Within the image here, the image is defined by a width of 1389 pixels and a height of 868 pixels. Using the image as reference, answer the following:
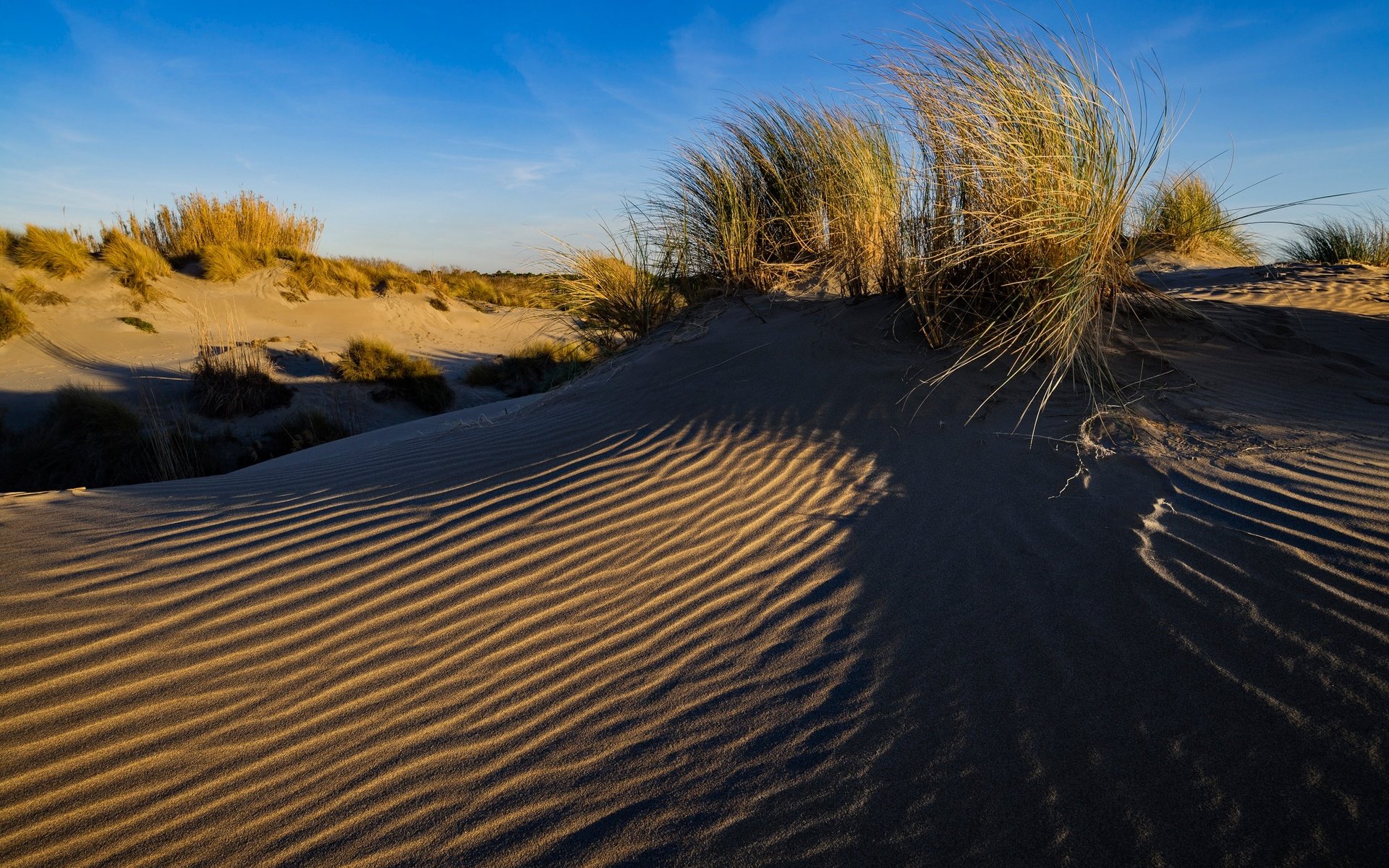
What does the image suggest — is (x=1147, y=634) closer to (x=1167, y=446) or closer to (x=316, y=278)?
(x=1167, y=446)

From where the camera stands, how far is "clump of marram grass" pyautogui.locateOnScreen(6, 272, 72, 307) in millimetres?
12203

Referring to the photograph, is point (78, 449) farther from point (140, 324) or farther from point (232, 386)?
point (140, 324)

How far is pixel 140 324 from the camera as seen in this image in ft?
42.3

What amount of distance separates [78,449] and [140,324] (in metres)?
6.54

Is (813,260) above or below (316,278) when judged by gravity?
below

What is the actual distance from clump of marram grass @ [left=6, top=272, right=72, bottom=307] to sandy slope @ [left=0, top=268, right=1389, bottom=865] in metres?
12.1

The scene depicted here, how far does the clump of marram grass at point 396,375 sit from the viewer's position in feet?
37.8

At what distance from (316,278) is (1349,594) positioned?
18267 mm

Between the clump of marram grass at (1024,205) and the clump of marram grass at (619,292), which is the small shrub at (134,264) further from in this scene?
the clump of marram grass at (1024,205)

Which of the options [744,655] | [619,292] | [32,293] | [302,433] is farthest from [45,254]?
[744,655]

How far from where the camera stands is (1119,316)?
4727 mm

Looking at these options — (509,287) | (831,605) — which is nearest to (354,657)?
(831,605)

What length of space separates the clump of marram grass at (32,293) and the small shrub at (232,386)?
467 centimetres

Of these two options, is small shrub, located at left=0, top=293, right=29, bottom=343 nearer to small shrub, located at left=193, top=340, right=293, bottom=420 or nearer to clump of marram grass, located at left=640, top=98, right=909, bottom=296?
small shrub, located at left=193, top=340, right=293, bottom=420
